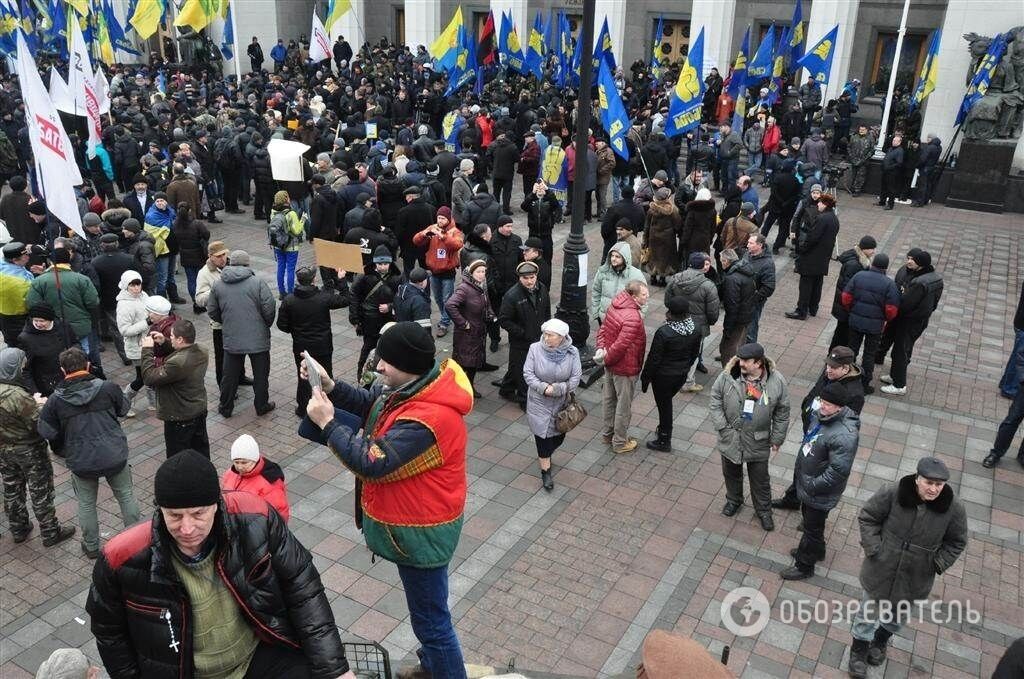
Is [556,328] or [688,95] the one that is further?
[688,95]

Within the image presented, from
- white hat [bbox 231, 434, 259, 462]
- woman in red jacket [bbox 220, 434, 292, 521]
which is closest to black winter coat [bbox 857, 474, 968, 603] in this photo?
woman in red jacket [bbox 220, 434, 292, 521]

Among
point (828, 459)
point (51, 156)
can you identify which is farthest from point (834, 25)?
point (51, 156)

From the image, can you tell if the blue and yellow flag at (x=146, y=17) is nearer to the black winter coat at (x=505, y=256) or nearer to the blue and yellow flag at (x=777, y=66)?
the black winter coat at (x=505, y=256)

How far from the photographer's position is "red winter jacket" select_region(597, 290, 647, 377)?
25.1ft

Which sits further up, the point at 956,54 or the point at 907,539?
the point at 956,54

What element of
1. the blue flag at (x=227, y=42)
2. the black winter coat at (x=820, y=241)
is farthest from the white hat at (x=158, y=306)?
the blue flag at (x=227, y=42)

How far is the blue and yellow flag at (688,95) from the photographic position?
13.7 m

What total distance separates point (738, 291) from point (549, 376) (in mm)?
3115

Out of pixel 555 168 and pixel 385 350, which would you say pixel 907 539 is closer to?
pixel 385 350

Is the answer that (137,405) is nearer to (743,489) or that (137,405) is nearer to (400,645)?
(400,645)

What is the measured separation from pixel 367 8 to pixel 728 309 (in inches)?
1379

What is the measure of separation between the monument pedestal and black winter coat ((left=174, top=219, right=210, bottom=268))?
53.9 feet

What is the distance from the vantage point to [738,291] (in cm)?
922

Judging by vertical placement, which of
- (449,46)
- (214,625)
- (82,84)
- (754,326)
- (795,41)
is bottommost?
(754,326)
